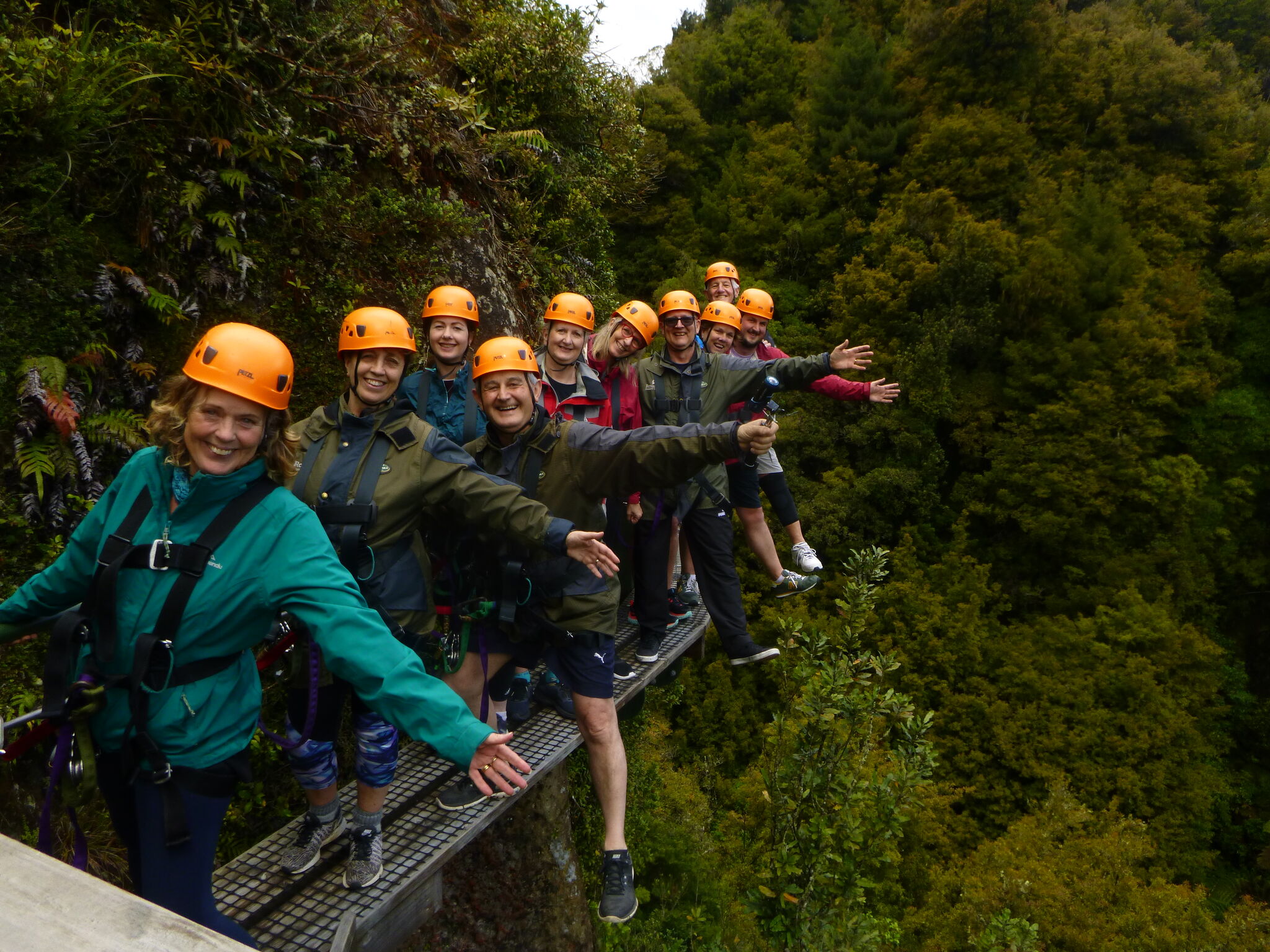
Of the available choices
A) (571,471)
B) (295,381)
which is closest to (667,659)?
(571,471)

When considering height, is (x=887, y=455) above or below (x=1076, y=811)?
above

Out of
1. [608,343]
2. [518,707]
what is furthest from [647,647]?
[608,343]

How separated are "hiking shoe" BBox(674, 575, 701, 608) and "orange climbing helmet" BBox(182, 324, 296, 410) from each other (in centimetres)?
500

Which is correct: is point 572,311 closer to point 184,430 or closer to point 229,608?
point 184,430

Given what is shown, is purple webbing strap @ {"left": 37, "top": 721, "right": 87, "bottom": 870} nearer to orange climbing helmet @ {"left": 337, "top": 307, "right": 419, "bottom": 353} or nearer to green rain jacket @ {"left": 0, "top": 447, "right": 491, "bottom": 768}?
green rain jacket @ {"left": 0, "top": 447, "right": 491, "bottom": 768}

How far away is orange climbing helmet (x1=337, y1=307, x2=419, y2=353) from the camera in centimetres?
381

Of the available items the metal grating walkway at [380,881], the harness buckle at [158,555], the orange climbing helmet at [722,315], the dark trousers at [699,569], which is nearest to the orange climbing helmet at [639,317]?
the orange climbing helmet at [722,315]

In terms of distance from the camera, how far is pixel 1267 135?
32000mm

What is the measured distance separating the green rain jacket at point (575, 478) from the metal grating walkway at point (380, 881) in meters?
1.37

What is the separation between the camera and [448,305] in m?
4.88

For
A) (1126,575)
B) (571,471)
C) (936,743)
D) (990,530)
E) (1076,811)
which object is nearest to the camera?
(571,471)

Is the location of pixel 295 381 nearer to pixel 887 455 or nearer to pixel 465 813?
pixel 465 813

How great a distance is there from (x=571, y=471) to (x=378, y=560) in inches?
39.2

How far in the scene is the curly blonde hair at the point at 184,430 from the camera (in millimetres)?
2432
